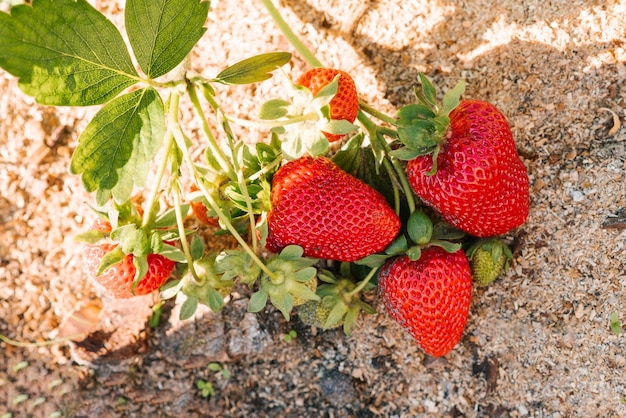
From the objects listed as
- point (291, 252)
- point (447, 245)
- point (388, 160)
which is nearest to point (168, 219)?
point (291, 252)

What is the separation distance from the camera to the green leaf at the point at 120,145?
1.32 m

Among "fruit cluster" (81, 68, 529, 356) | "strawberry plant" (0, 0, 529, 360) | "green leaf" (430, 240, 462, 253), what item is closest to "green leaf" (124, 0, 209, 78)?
"strawberry plant" (0, 0, 529, 360)

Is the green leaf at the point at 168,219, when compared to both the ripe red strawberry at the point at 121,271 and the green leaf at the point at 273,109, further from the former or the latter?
the green leaf at the point at 273,109

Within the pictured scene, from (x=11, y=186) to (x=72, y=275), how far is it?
0.30 metres

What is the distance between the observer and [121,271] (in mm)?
1514

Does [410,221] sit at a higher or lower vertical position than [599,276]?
higher

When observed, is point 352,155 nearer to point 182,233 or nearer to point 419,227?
point 419,227

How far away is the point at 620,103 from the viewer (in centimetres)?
152

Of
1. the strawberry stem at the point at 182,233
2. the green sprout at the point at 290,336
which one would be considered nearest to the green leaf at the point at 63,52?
the strawberry stem at the point at 182,233

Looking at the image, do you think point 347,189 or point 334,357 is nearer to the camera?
point 347,189

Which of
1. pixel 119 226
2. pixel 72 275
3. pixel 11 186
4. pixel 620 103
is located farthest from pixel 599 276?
pixel 11 186

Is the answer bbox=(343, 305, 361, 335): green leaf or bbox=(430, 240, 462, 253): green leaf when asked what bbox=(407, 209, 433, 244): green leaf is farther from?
bbox=(343, 305, 361, 335): green leaf

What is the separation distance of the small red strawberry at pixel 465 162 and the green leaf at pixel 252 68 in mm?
294

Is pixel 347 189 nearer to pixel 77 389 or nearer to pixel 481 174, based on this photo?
pixel 481 174
